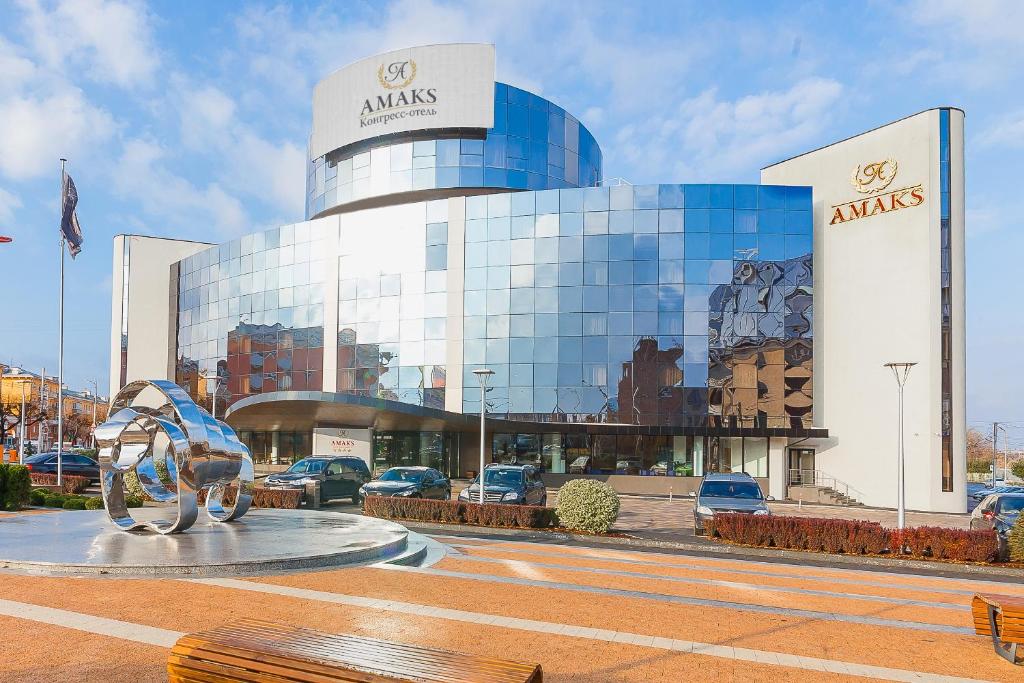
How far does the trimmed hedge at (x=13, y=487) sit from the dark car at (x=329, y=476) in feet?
22.9

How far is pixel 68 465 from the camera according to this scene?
36.4m

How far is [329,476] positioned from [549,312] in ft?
61.9

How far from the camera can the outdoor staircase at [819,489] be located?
38.7 m

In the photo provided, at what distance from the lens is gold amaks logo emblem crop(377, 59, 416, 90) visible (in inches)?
1841

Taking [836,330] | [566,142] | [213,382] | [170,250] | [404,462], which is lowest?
[404,462]

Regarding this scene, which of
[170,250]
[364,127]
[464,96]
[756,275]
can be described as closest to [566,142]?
[464,96]

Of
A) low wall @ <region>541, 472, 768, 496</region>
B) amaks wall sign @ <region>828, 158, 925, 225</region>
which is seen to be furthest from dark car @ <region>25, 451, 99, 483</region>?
amaks wall sign @ <region>828, 158, 925, 225</region>

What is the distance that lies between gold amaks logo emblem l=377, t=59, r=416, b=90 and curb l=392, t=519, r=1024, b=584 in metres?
33.0

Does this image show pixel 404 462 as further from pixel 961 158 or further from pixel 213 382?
pixel 961 158

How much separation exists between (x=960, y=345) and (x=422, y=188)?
30.1 metres

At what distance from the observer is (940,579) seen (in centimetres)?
1511

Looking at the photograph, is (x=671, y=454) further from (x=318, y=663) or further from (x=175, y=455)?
(x=318, y=663)

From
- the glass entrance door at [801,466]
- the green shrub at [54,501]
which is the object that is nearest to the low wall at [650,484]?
the glass entrance door at [801,466]

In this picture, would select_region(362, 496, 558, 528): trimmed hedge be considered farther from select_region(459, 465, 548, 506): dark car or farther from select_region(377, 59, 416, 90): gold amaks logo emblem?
select_region(377, 59, 416, 90): gold amaks logo emblem
